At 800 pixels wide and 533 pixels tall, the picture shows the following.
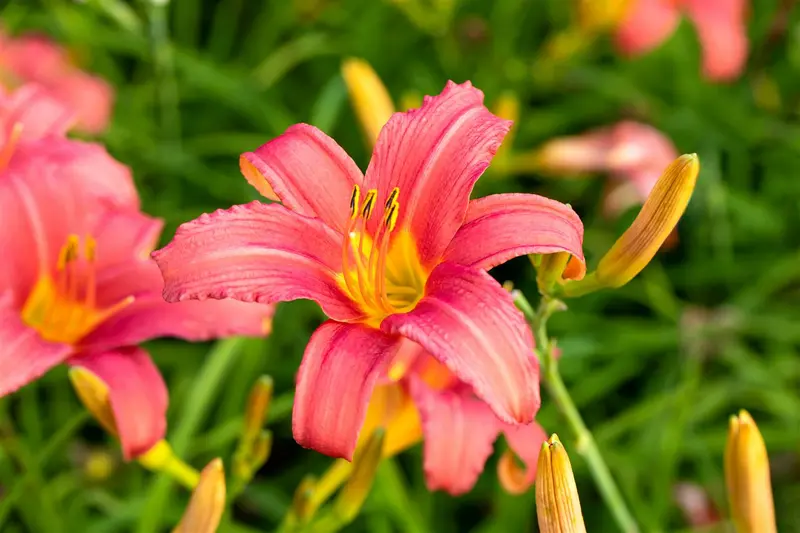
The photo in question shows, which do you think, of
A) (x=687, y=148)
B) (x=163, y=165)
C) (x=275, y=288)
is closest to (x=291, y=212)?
(x=275, y=288)

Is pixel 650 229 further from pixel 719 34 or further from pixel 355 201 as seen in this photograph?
pixel 719 34

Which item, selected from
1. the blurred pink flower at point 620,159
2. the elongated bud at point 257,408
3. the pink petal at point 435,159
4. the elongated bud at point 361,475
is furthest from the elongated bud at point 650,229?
the blurred pink flower at point 620,159

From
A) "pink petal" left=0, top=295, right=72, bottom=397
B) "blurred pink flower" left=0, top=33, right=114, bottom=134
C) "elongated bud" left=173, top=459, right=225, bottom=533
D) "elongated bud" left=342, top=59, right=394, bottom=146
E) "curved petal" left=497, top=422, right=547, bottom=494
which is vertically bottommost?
"elongated bud" left=173, top=459, right=225, bottom=533

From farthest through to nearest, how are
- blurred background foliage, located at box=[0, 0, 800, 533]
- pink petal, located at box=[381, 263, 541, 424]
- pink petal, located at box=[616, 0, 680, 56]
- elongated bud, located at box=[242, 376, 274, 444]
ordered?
pink petal, located at box=[616, 0, 680, 56] < blurred background foliage, located at box=[0, 0, 800, 533] < elongated bud, located at box=[242, 376, 274, 444] < pink petal, located at box=[381, 263, 541, 424]

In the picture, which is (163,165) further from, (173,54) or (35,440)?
(35,440)

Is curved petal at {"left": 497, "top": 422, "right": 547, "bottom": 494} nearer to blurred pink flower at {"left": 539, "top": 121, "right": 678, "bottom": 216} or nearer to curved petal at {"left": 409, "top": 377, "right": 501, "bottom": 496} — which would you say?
curved petal at {"left": 409, "top": 377, "right": 501, "bottom": 496}

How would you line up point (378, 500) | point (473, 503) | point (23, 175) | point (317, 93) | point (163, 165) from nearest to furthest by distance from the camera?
point (23, 175), point (378, 500), point (473, 503), point (163, 165), point (317, 93)

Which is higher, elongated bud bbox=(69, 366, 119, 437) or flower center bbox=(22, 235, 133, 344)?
flower center bbox=(22, 235, 133, 344)

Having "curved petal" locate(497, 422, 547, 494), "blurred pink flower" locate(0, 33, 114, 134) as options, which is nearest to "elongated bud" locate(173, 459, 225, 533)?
"curved petal" locate(497, 422, 547, 494)
